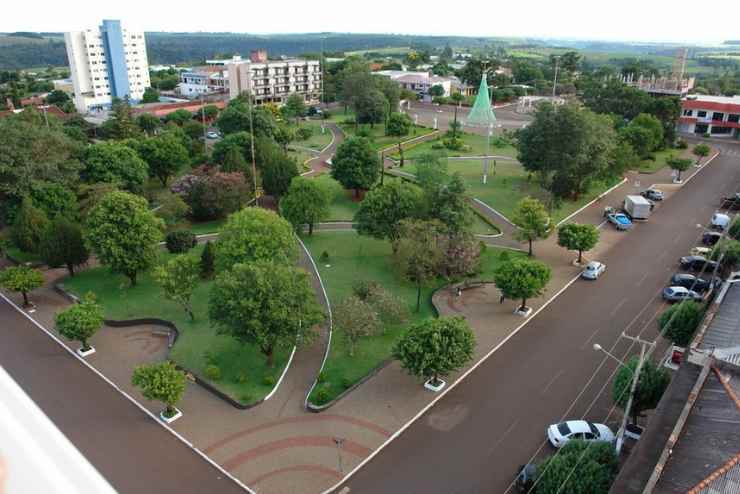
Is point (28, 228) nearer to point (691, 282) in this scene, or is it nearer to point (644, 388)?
point (644, 388)

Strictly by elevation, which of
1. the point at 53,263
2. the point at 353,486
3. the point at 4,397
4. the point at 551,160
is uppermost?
the point at 4,397

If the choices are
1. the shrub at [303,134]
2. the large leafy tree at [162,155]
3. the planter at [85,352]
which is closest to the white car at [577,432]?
the planter at [85,352]

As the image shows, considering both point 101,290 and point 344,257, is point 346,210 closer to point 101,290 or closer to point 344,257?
point 344,257

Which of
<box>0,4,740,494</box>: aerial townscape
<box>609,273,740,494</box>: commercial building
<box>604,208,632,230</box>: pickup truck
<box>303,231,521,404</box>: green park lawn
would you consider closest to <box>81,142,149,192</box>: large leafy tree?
<box>0,4,740,494</box>: aerial townscape

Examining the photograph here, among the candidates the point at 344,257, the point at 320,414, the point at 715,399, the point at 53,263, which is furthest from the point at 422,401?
the point at 53,263

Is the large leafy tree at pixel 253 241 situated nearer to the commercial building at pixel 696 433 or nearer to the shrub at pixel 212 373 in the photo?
the shrub at pixel 212 373

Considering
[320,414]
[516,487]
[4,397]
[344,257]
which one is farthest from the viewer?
[344,257]
